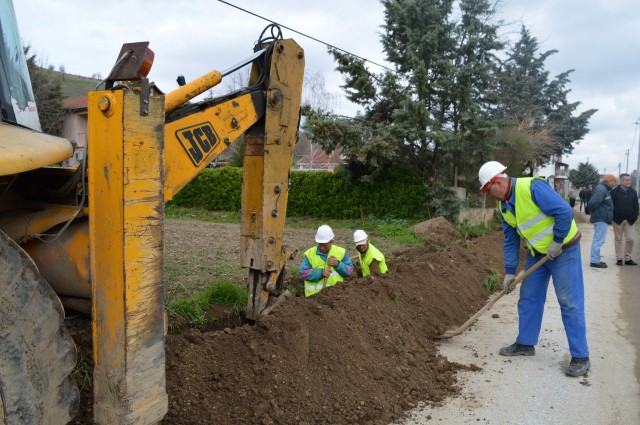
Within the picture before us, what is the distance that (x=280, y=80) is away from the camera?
4.04 m

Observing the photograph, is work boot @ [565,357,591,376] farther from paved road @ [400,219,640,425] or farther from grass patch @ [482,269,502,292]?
grass patch @ [482,269,502,292]

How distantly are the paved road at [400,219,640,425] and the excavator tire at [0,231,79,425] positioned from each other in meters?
2.62

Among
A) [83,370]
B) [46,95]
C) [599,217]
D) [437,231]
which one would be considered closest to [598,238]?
[599,217]

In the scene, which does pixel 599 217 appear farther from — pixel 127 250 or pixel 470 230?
pixel 127 250

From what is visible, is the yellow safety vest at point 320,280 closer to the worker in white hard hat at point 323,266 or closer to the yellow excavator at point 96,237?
the worker in white hard hat at point 323,266

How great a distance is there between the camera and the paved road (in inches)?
159

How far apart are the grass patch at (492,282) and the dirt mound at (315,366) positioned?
304 cm

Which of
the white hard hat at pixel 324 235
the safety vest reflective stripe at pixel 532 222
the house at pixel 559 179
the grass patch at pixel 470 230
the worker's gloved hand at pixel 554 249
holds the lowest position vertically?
the grass patch at pixel 470 230

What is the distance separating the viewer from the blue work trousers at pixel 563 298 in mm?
5031

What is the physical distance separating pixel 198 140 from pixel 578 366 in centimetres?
406

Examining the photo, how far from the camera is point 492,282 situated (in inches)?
348

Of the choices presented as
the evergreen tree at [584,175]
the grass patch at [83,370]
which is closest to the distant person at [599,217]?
the grass patch at [83,370]

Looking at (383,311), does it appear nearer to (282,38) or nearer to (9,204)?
(282,38)

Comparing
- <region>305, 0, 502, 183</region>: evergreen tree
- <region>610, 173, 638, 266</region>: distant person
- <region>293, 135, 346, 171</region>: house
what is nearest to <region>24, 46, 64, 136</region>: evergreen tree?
<region>305, 0, 502, 183</region>: evergreen tree
